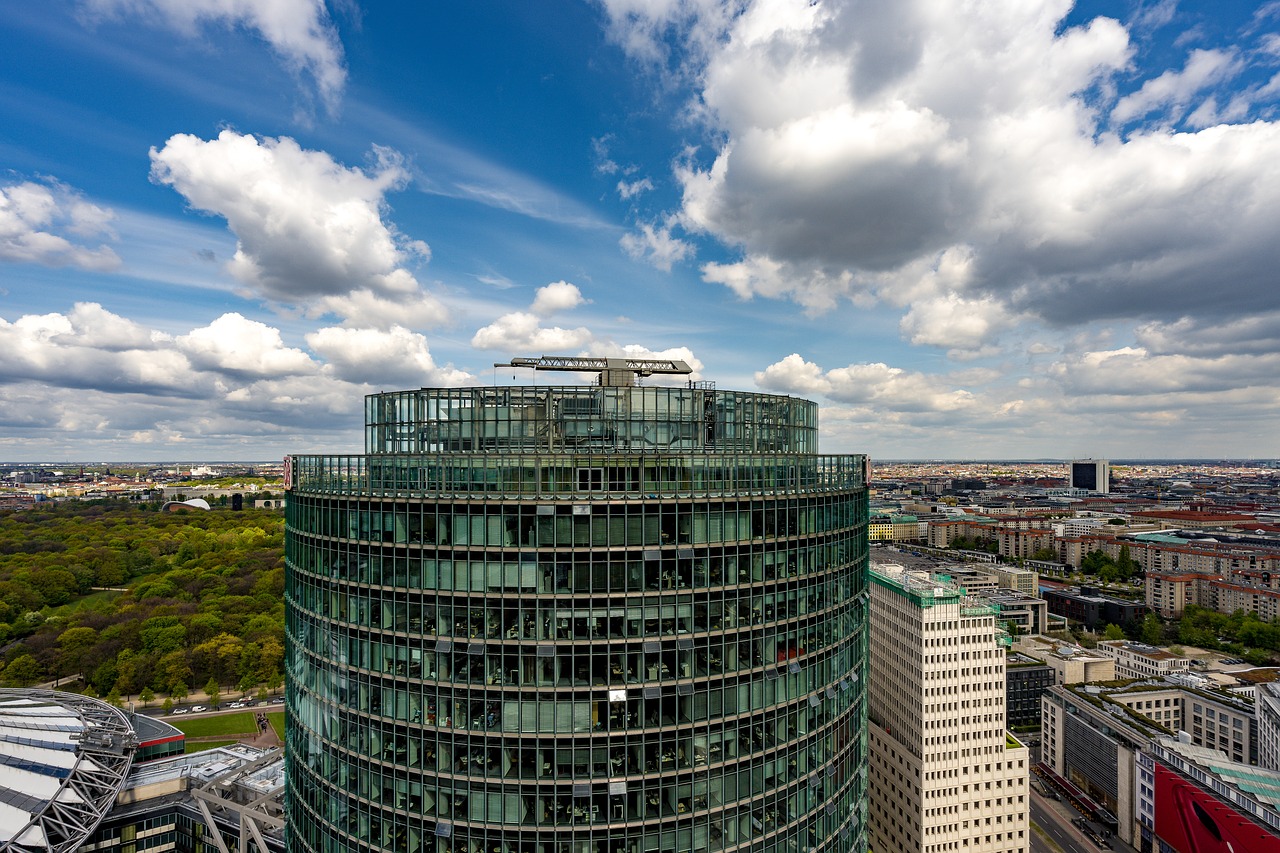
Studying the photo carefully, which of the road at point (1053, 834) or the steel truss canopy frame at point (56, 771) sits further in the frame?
the road at point (1053, 834)

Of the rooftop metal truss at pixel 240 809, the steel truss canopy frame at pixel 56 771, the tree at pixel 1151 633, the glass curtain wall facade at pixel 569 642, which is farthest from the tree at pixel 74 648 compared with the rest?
the tree at pixel 1151 633

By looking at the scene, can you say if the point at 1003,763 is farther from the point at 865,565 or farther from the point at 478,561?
the point at 478,561

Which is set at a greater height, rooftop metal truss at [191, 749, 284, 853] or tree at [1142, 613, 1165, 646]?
rooftop metal truss at [191, 749, 284, 853]

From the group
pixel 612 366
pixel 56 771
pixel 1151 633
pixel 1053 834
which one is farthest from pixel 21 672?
pixel 1151 633

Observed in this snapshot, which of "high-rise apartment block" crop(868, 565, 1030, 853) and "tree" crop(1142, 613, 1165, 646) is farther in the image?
"tree" crop(1142, 613, 1165, 646)

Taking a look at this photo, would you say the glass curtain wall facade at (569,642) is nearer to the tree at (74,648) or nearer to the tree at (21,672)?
the tree at (21,672)

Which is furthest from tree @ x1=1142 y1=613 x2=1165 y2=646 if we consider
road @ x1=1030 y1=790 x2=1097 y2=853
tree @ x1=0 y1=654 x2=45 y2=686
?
tree @ x1=0 y1=654 x2=45 y2=686

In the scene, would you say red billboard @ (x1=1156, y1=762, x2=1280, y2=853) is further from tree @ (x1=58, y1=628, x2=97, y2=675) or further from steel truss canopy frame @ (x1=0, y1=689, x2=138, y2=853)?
tree @ (x1=58, y1=628, x2=97, y2=675)
